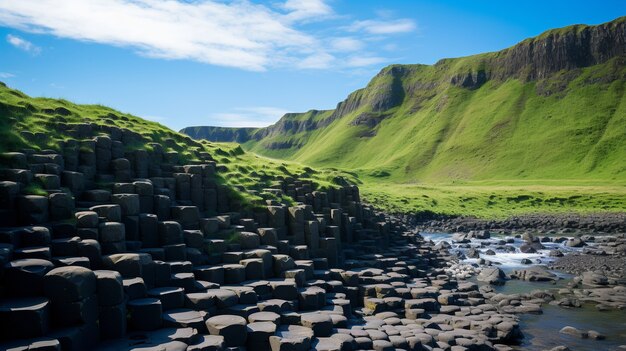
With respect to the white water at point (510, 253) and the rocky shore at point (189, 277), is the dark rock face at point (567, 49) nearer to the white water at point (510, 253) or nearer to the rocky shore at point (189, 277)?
the white water at point (510, 253)

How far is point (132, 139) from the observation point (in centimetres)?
2233

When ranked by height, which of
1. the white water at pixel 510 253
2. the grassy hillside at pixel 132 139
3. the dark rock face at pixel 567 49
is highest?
the dark rock face at pixel 567 49

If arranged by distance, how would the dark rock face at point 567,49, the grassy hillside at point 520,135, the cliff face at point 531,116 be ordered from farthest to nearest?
the dark rock face at point 567,49, the cliff face at point 531,116, the grassy hillside at point 520,135

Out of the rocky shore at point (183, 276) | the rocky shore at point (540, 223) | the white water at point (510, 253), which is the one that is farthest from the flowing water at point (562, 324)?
the rocky shore at point (540, 223)

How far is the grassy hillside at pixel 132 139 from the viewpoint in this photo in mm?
18609

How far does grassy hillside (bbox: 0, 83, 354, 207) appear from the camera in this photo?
61.1 ft

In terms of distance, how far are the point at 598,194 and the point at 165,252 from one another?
3147 inches

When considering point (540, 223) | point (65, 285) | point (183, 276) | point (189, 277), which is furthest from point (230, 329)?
point (540, 223)

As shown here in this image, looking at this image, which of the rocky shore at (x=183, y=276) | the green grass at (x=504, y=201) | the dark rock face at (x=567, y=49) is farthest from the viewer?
the dark rock face at (x=567, y=49)

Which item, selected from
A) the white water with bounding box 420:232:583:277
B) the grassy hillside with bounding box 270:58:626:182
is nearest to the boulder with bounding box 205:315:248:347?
the white water with bounding box 420:232:583:277

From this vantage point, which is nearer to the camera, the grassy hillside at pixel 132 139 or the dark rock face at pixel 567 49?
the grassy hillside at pixel 132 139

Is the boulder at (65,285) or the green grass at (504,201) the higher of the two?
the boulder at (65,285)

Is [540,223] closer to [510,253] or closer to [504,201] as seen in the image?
[504,201]

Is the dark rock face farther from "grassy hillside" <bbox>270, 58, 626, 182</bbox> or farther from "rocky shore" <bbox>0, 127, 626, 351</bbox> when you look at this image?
"rocky shore" <bbox>0, 127, 626, 351</bbox>
